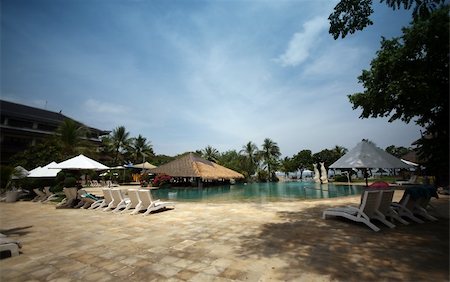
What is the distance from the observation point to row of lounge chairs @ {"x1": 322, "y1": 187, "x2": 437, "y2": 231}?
6133 mm

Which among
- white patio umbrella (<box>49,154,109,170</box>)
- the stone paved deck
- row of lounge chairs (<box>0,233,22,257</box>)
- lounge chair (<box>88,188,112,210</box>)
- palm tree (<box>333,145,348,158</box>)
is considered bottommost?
the stone paved deck

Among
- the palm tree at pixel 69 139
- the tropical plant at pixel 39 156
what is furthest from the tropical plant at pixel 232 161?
the tropical plant at pixel 39 156

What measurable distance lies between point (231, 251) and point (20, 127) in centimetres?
4429

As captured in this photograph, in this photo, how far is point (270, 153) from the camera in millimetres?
50000

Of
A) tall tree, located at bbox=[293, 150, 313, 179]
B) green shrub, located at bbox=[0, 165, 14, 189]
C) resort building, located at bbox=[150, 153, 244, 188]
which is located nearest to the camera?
green shrub, located at bbox=[0, 165, 14, 189]

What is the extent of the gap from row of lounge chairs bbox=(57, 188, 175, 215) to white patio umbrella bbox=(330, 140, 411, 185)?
6878 millimetres

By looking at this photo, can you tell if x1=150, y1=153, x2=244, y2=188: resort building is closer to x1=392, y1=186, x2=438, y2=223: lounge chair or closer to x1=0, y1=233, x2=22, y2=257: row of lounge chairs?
x1=392, y1=186, x2=438, y2=223: lounge chair

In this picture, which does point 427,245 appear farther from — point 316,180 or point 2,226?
point 316,180

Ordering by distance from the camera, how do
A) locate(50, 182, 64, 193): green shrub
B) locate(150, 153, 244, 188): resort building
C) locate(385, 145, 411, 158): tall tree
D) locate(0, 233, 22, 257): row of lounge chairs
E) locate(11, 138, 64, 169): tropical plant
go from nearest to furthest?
locate(0, 233, 22, 257): row of lounge chairs
locate(50, 182, 64, 193): green shrub
locate(11, 138, 64, 169): tropical plant
locate(150, 153, 244, 188): resort building
locate(385, 145, 411, 158): tall tree

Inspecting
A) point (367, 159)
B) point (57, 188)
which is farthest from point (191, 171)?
point (367, 159)

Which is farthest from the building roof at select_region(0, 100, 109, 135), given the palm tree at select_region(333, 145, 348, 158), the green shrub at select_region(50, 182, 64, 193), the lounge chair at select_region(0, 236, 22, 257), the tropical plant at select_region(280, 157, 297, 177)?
the palm tree at select_region(333, 145, 348, 158)

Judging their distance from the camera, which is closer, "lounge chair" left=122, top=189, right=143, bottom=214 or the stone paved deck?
the stone paved deck

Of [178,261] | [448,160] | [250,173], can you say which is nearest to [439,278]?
[448,160]

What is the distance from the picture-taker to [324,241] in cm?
509
